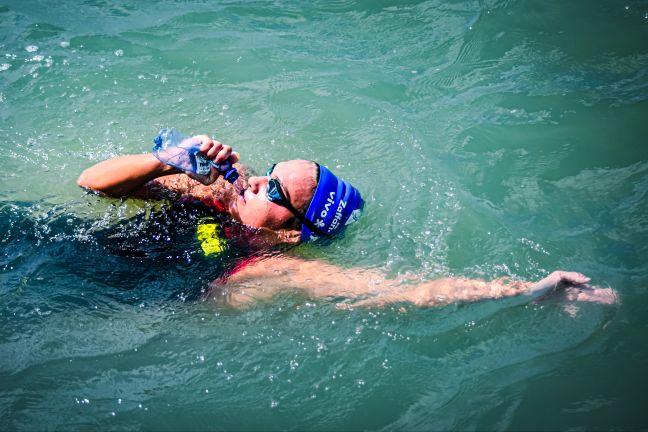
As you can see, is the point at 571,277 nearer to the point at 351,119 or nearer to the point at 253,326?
the point at 253,326

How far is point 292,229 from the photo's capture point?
455 cm

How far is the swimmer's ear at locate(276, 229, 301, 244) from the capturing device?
4555 millimetres

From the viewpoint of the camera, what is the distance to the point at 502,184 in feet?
18.3

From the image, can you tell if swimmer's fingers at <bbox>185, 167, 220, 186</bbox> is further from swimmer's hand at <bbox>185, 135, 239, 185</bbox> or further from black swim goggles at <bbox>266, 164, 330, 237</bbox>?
black swim goggles at <bbox>266, 164, 330, 237</bbox>

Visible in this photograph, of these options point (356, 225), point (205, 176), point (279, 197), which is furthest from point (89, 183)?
point (356, 225)

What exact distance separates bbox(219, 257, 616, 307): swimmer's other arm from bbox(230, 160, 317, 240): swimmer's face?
334mm

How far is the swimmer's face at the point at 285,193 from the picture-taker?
436cm

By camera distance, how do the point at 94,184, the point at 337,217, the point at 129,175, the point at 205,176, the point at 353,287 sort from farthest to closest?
the point at 337,217 < the point at 353,287 < the point at 94,184 < the point at 129,175 < the point at 205,176

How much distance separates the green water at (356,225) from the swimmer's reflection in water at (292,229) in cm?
14

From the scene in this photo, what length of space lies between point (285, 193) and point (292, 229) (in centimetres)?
37

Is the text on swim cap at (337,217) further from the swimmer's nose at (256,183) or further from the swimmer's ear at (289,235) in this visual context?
the swimmer's nose at (256,183)

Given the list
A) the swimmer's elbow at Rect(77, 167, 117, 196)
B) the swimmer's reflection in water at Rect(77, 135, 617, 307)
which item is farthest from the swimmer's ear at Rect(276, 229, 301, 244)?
the swimmer's elbow at Rect(77, 167, 117, 196)

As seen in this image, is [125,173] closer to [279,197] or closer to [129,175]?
[129,175]

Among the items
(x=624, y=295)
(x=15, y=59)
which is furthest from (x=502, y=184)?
(x=15, y=59)
